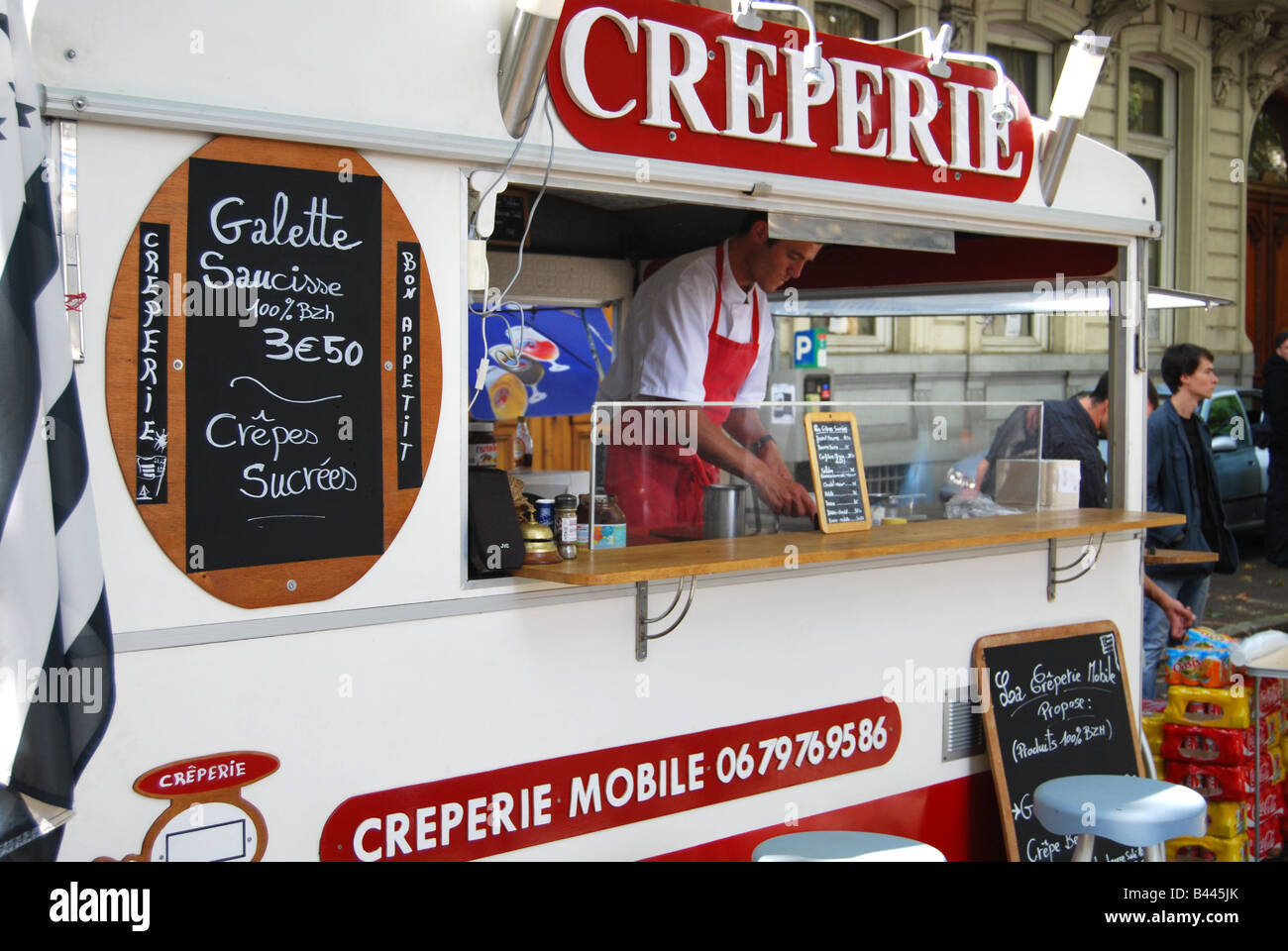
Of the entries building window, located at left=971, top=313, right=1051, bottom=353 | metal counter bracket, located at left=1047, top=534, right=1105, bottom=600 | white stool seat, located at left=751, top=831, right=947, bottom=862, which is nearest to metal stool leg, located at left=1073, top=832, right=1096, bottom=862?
white stool seat, located at left=751, top=831, right=947, bottom=862

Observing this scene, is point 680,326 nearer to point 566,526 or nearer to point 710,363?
point 710,363

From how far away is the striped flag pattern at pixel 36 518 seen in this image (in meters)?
1.96

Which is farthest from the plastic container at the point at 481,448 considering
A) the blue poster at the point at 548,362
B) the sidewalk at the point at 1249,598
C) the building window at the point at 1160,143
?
the building window at the point at 1160,143

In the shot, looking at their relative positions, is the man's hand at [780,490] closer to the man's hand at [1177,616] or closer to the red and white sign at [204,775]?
the red and white sign at [204,775]

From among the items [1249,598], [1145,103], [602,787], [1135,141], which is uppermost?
[1145,103]

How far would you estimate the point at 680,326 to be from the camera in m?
4.22

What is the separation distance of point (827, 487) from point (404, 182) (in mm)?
1631

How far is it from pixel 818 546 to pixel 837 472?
0.47 m

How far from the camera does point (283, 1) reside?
251 cm

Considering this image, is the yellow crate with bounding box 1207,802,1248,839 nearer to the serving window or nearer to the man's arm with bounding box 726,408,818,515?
the serving window

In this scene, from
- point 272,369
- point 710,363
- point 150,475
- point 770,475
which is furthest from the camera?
point 710,363

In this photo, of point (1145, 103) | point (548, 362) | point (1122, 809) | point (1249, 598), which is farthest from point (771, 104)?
point (1145, 103)

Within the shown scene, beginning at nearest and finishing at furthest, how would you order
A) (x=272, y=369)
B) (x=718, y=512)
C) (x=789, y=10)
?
(x=272, y=369) < (x=789, y=10) < (x=718, y=512)
